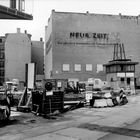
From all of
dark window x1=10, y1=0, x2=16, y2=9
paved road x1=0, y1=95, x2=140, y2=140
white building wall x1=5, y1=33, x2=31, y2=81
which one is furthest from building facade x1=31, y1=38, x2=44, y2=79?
dark window x1=10, y1=0, x2=16, y2=9

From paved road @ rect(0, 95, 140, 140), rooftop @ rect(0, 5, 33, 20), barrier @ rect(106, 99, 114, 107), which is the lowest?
paved road @ rect(0, 95, 140, 140)

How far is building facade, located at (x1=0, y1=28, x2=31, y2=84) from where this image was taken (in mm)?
75812

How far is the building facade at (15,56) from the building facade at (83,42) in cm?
1645

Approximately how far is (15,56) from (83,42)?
78.1 ft

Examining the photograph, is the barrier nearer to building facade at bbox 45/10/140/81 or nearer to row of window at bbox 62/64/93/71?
building facade at bbox 45/10/140/81

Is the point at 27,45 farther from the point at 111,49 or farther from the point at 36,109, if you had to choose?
the point at 36,109

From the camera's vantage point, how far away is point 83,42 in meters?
62.1

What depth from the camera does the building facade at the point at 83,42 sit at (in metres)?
61.1

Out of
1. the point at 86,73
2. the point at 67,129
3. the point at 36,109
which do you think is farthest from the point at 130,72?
the point at 67,129

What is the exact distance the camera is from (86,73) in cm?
6159

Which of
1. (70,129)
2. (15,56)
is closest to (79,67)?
(15,56)

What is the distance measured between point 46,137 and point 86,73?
52.4 m

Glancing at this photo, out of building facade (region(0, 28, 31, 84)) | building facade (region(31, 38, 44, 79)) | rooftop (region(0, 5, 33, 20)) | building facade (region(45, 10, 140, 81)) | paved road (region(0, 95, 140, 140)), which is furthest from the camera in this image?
building facade (region(31, 38, 44, 79))

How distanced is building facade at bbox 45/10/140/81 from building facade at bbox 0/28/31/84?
54.0 feet
